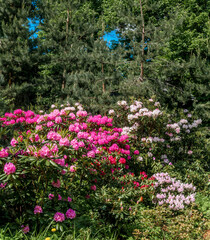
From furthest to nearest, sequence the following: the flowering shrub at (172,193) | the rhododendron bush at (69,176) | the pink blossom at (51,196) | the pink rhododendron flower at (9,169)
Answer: the flowering shrub at (172,193), the pink blossom at (51,196), the rhododendron bush at (69,176), the pink rhododendron flower at (9,169)

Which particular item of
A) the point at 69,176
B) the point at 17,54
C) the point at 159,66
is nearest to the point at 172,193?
the point at 69,176

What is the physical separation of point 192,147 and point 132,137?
6.80 feet

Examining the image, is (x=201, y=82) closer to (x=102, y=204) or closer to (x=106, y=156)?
(x=106, y=156)

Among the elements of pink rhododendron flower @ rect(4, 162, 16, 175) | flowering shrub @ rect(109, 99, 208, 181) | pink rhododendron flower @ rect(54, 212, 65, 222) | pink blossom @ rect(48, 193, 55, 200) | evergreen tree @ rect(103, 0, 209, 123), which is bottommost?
pink rhododendron flower @ rect(54, 212, 65, 222)

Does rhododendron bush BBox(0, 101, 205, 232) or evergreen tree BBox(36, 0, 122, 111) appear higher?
evergreen tree BBox(36, 0, 122, 111)

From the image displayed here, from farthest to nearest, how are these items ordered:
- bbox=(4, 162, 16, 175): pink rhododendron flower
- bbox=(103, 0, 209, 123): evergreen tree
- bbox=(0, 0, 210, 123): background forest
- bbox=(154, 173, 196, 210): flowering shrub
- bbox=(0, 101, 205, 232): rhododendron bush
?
bbox=(0, 0, 210, 123): background forest → bbox=(103, 0, 209, 123): evergreen tree → bbox=(154, 173, 196, 210): flowering shrub → bbox=(0, 101, 205, 232): rhododendron bush → bbox=(4, 162, 16, 175): pink rhododendron flower

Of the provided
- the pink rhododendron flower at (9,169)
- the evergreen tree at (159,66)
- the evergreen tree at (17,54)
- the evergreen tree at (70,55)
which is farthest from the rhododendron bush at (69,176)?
the evergreen tree at (17,54)

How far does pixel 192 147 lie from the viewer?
5.88 m

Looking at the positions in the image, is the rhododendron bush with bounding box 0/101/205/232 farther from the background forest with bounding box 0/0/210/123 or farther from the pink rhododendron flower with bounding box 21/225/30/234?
the background forest with bounding box 0/0/210/123

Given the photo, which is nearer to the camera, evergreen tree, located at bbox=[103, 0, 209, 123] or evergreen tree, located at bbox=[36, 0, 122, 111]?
evergreen tree, located at bbox=[103, 0, 209, 123]

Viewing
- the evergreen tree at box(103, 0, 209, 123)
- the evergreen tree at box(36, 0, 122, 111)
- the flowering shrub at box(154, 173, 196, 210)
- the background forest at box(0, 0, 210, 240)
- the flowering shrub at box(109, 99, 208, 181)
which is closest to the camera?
the background forest at box(0, 0, 210, 240)

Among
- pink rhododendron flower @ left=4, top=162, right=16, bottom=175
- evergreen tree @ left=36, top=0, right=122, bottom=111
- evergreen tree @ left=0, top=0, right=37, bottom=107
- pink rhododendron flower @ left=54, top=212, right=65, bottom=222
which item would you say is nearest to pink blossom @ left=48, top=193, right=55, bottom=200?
pink rhododendron flower @ left=54, top=212, right=65, bottom=222

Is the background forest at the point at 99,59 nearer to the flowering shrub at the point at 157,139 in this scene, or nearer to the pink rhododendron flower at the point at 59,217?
the flowering shrub at the point at 157,139

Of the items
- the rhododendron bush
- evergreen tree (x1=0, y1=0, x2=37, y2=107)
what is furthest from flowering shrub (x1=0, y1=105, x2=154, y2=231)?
evergreen tree (x1=0, y1=0, x2=37, y2=107)
